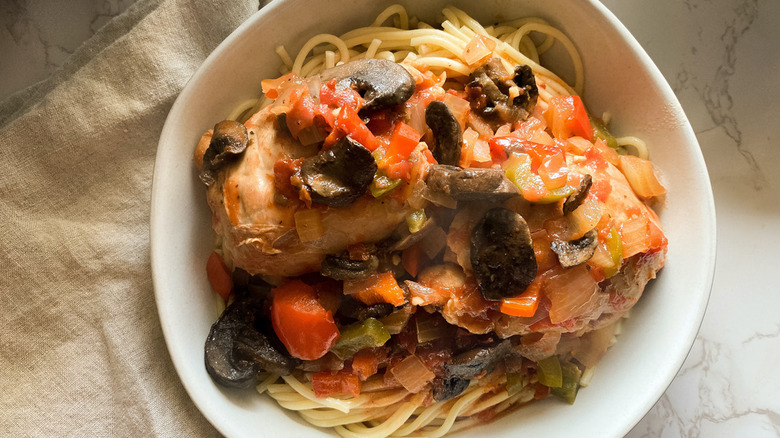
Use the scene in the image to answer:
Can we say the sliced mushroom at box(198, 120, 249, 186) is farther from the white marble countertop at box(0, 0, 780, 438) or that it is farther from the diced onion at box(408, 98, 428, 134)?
the white marble countertop at box(0, 0, 780, 438)

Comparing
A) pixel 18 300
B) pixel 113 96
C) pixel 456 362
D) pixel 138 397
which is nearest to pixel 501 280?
pixel 456 362

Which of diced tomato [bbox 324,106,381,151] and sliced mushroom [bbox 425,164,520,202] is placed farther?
diced tomato [bbox 324,106,381,151]

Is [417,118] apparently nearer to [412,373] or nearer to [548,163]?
[548,163]

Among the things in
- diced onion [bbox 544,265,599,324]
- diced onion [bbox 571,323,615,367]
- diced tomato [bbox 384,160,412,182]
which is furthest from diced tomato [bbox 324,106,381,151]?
diced onion [bbox 571,323,615,367]

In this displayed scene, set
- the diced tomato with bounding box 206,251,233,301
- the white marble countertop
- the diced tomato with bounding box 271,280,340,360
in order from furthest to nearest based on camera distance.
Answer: the white marble countertop < the diced tomato with bounding box 206,251,233,301 < the diced tomato with bounding box 271,280,340,360

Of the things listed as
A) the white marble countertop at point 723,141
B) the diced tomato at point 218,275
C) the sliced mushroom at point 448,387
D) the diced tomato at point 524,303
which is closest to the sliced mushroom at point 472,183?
the diced tomato at point 524,303

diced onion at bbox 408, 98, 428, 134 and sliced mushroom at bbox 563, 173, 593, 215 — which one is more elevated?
diced onion at bbox 408, 98, 428, 134

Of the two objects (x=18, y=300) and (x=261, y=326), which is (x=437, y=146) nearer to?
(x=261, y=326)
